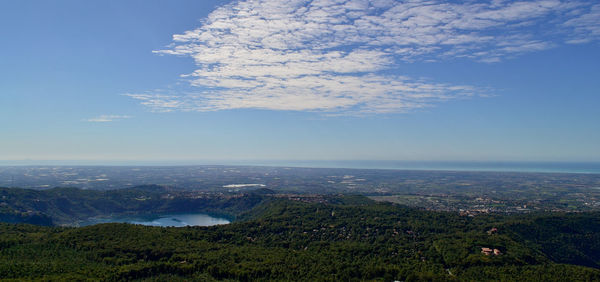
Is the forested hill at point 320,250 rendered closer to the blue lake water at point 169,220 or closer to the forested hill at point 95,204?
the blue lake water at point 169,220

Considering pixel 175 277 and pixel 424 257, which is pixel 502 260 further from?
pixel 175 277

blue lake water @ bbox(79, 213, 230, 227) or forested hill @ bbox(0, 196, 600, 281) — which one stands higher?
forested hill @ bbox(0, 196, 600, 281)

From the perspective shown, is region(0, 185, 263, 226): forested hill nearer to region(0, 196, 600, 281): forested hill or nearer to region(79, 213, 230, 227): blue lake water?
region(79, 213, 230, 227): blue lake water

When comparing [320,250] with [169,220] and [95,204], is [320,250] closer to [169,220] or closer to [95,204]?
[169,220]

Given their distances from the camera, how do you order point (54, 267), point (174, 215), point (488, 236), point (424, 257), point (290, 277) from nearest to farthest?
point (54, 267)
point (290, 277)
point (424, 257)
point (488, 236)
point (174, 215)

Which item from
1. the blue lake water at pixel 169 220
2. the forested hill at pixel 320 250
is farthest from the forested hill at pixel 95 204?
the forested hill at pixel 320 250

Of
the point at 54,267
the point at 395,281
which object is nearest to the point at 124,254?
the point at 54,267

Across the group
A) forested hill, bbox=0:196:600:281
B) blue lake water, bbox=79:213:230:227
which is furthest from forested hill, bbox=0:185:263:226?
forested hill, bbox=0:196:600:281
